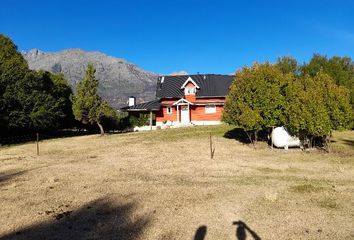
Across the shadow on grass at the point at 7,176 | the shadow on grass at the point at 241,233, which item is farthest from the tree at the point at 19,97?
the shadow on grass at the point at 241,233

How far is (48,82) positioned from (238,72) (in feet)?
105

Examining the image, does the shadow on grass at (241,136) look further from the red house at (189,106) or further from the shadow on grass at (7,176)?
the shadow on grass at (7,176)

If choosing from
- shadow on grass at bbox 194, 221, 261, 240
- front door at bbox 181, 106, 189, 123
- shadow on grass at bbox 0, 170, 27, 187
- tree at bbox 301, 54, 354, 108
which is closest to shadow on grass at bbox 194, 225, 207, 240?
shadow on grass at bbox 194, 221, 261, 240

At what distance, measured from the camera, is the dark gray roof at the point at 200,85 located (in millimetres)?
61438

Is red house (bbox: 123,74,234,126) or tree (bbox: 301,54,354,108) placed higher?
tree (bbox: 301,54,354,108)

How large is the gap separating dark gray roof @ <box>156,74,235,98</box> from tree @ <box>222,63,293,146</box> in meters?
25.0

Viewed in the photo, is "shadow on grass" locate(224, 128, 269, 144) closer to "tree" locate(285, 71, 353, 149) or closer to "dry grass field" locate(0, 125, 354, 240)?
"tree" locate(285, 71, 353, 149)

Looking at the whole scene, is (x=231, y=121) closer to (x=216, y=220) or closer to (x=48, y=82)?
(x=216, y=220)

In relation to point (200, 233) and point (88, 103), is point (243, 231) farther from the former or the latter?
point (88, 103)

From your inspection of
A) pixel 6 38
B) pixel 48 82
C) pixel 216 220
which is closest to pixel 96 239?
pixel 216 220

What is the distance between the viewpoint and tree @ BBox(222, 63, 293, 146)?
33.5m

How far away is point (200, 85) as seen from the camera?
207ft

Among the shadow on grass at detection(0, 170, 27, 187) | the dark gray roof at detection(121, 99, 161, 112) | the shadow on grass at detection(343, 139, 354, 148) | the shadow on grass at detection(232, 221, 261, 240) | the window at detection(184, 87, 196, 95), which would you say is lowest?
Result: the shadow on grass at detection(232, 221, 261, 240)

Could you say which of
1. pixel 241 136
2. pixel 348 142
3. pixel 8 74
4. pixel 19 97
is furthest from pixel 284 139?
pixel 8 74
